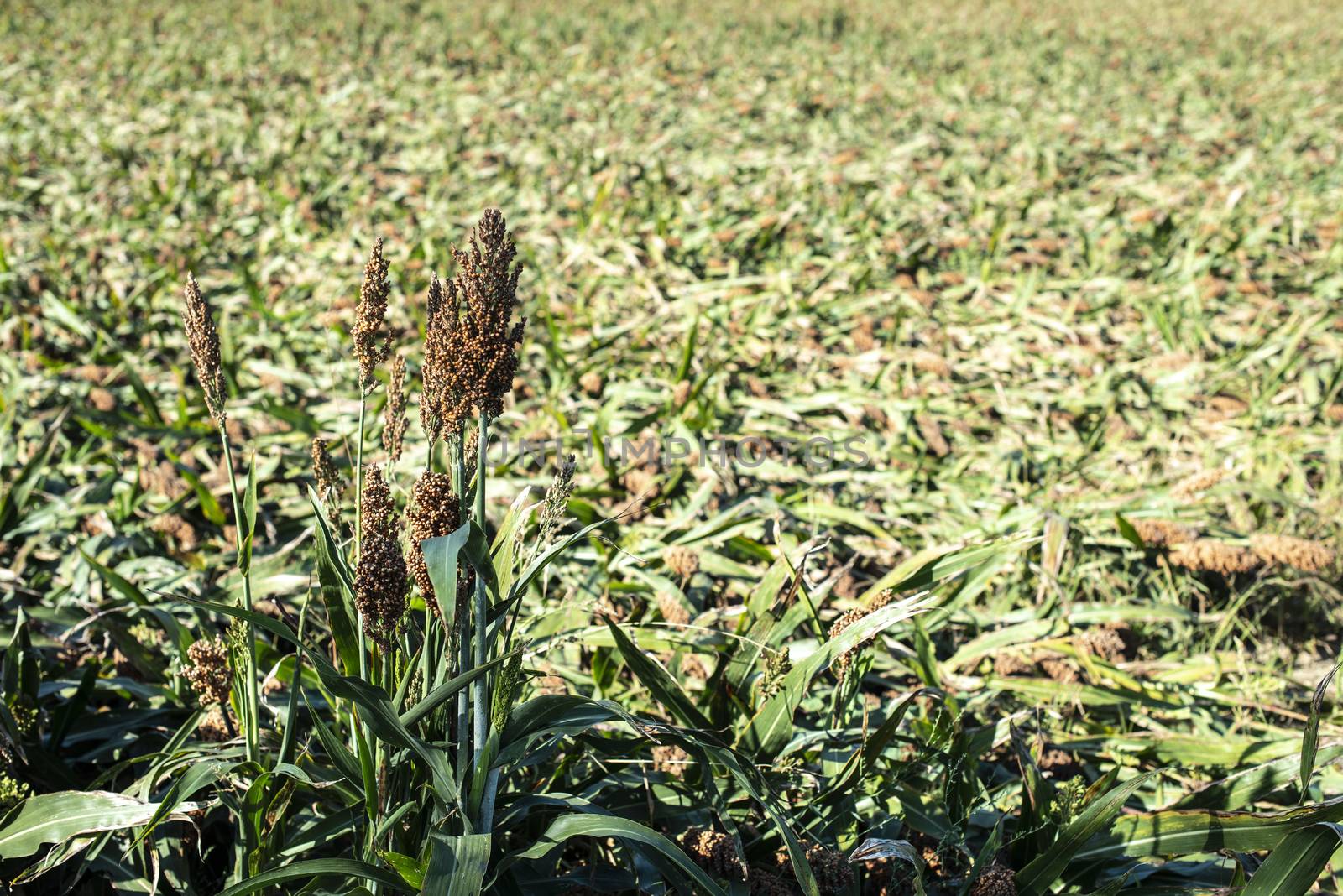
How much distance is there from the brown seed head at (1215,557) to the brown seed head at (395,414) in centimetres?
205

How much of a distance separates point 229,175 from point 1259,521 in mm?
4962

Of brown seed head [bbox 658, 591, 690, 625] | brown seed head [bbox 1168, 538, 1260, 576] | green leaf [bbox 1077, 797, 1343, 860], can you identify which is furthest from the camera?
brown seed head [bbox 1168, 538, 1260, 576]

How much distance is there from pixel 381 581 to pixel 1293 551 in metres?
2.26

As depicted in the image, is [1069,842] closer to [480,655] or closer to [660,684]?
[660,684]

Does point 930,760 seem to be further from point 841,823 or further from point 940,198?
point 940,198

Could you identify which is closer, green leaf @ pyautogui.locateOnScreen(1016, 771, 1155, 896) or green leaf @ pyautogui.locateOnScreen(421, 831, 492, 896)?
green leaf @ pyautogui.locateOnScreen(421, 831, 492, 896)

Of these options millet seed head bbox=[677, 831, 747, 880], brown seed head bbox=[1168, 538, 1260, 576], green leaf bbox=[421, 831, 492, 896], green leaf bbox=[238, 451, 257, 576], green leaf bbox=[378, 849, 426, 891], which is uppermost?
green leaf bbox=[238, 451, 257, 576]

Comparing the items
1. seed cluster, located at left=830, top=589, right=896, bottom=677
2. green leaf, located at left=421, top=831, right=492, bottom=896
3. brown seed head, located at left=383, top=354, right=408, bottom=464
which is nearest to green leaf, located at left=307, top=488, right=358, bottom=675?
brown seed head, located at left=383, top=354, right=408, bottom=464

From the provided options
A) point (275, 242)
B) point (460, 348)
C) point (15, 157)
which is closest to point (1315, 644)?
point (460, 348)

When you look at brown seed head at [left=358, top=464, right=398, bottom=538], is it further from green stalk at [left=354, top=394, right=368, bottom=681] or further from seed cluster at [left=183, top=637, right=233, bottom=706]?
seed cluster at [left=183, top=637, right=233, bottom=706]

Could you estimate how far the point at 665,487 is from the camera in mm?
2859

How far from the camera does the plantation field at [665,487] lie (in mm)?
1386

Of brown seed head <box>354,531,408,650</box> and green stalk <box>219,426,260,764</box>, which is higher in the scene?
brown seed head <box>354,531,408,650</box>

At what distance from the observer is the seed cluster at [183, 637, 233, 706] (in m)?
1.43
